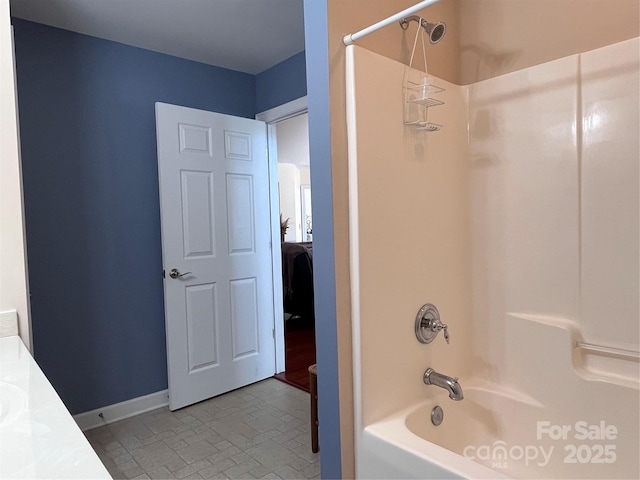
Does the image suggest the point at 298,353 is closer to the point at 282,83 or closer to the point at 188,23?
the point at 282,83

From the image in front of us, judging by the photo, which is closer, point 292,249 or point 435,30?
point 435,30

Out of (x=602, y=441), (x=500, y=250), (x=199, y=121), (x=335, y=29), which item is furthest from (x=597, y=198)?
(x=199, y=121)

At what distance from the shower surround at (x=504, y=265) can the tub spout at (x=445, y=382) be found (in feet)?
0.16

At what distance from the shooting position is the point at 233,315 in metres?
3.03

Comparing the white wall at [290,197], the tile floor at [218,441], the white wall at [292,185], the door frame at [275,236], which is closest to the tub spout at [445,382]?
the tile floor at [218,441]

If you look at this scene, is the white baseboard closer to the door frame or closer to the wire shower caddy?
the door frame

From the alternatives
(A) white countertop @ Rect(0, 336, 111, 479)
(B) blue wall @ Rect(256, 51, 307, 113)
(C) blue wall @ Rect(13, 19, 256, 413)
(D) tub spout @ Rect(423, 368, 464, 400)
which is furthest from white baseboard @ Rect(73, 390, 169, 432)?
(B) blue wall @ Rect(256, 51, 307, 113)

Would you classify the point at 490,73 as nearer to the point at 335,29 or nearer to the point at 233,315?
the point at 335,29

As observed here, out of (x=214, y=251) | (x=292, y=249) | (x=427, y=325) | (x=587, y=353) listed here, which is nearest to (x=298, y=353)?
(x=292, y=249)

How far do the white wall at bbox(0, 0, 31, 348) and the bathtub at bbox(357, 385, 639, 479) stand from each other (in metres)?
1.40

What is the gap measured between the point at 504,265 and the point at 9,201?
6.56 ft

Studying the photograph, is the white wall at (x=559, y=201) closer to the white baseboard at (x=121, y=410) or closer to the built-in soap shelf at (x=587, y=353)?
the built-in soap shelf at (x=587, y=353)

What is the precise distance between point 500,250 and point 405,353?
2.13 feet

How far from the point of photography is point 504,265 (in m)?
1.77
